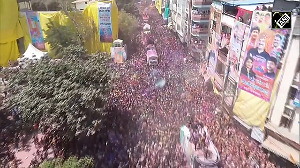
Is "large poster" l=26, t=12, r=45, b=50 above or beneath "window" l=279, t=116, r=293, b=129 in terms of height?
above

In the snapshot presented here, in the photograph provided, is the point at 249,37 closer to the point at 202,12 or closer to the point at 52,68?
the point at 52,68

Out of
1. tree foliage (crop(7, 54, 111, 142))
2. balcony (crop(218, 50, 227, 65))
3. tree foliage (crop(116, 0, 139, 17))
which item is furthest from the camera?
tree foliage (crop(116, 0, 139, 17))

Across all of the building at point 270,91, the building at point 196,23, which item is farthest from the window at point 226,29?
the building at point 196,23

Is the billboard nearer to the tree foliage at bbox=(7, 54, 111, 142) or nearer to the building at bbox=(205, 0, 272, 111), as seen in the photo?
the building at bbox=(205, 0, 272, 111)

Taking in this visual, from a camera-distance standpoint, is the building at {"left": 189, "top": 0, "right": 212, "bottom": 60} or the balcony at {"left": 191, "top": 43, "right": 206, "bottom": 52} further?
the building at {"left": 189, "top": 0, "right": 212, "bottom": 60}

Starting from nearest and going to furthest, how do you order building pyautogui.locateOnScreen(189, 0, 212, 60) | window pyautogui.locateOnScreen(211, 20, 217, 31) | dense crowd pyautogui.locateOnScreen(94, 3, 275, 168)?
dense crowd pyautogui.locateOnScreen(94, 3, 275, 168) → window pyautogui.locateOnScreen(211, 20, 217, 31) → building pyautogui.locateOnScreen(189, 0, 212, 60)

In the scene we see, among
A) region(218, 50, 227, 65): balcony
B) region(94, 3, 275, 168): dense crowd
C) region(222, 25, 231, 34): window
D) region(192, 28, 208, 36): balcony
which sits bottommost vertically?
region(94, 3, 275, 168): dense crowd

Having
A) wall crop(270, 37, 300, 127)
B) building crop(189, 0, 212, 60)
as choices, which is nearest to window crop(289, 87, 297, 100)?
wall crop(270, 37, 300, 127)
